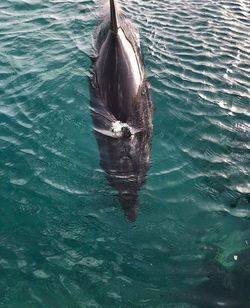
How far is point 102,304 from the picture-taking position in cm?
848

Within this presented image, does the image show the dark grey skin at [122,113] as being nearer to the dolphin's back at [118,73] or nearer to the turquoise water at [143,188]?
the dolphin's back at [118,73]

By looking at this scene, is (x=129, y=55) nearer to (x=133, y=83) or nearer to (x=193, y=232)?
(x=133, y=83)

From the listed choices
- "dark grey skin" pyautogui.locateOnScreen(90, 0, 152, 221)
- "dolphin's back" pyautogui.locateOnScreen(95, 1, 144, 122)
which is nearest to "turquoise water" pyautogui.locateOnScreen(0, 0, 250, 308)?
"dark grey skin" pyautogui.locateOnScreen(90, 0, 152, 221)

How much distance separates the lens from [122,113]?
1100 cm

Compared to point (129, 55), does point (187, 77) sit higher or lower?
lower

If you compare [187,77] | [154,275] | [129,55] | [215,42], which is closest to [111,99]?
[129,55]

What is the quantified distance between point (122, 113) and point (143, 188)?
190cm

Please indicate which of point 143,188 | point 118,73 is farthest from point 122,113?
point 143,188

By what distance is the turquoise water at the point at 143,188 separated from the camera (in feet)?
28.9

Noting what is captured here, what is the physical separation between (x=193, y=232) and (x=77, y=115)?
4431mm

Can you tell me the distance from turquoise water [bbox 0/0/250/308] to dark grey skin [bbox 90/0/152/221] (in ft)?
0.90

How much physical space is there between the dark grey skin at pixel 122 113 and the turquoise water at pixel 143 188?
27cm

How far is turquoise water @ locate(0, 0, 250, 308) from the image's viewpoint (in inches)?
347

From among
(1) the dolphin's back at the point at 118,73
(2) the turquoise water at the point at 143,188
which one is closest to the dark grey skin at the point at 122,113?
(1) the dolphin's back at the point at 118,73
